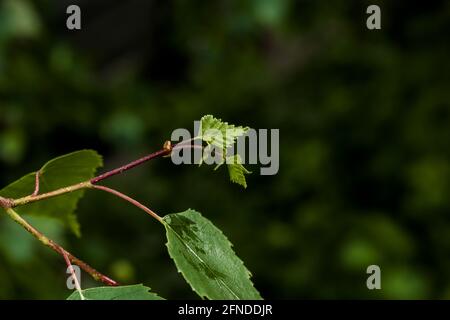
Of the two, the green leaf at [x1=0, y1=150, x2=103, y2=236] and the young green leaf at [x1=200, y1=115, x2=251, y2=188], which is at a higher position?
the young green leaf at [x1=200, y1=115, x2=251, y2=188]

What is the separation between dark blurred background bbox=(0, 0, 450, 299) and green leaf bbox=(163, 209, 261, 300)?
107 cm

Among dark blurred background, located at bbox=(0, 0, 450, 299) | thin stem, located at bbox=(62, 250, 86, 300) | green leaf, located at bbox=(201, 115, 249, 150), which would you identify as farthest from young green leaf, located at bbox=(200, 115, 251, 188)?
dark blurred background, located at bbox=(0, 0, 450, 299)

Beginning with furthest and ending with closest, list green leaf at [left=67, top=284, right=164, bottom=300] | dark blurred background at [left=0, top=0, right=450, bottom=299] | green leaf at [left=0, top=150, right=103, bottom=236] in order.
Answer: dark blurred background at [left=0, top=0, right=450, bottom=299]
green leaf at [left=0, top=150, right=103, bottom=236]
green leaf at [left=67, top=284, right=164, bottom=300]

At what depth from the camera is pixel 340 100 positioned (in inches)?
116

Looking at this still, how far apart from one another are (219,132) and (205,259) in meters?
0.09

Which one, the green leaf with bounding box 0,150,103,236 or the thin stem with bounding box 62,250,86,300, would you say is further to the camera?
the green leaf with bounding box 0,150,103,236

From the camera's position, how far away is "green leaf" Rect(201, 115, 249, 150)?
55 centimetres

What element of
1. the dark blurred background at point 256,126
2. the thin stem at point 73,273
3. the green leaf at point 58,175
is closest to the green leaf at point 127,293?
the thin stem at point 73,273

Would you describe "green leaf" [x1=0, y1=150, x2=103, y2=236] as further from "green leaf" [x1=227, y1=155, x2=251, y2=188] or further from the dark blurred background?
the dark blurred background

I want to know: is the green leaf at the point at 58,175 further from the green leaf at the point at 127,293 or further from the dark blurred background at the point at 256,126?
the dark blurred background at the point at 256,126

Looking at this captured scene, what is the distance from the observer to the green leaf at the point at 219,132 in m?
0.55

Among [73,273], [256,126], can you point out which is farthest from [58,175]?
[256,126]

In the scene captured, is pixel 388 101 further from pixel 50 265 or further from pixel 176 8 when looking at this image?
pixel 50 265
